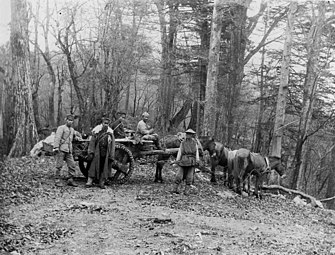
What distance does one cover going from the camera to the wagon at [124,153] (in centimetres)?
1091

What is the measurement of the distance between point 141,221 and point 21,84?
823 cm

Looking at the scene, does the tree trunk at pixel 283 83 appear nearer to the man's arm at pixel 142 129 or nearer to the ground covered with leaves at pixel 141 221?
the ground covered with leaves at pixel 141 221

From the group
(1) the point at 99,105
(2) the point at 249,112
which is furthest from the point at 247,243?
(2) the point at 249,112

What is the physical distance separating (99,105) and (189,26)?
7.57 m

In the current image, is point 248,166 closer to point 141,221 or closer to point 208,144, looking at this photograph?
point 208,144

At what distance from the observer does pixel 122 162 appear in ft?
37.2

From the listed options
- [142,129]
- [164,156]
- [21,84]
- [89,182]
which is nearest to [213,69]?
[164,156]

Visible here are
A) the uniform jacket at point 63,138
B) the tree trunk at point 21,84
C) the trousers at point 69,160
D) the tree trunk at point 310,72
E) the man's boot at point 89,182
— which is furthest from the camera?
the tree trunk at point 310,72

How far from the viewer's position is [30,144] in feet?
47.6

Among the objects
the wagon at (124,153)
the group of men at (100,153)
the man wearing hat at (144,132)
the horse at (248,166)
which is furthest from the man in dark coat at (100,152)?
the horse at (248,166)

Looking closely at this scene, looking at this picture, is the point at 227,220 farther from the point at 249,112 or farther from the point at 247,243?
the point at 249,112

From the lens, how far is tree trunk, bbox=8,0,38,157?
13.2 meters

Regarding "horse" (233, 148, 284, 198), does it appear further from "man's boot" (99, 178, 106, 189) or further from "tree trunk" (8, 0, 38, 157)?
"tree trunk" (8, 0, 38, 157)

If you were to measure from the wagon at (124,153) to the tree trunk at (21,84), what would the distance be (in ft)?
13.0
